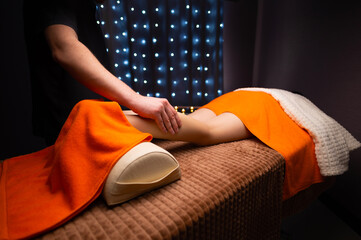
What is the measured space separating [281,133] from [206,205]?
0.62 meters

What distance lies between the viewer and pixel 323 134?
896 mm

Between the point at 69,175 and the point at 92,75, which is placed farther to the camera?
the point at 92,75

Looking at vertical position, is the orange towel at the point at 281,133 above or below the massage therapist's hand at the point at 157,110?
below

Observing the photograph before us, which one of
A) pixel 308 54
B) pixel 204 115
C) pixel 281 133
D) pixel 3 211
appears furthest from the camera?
pixel 308 54

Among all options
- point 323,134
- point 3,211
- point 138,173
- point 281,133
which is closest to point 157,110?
point 138,173

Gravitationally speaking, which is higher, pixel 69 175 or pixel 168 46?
pixel 168 46

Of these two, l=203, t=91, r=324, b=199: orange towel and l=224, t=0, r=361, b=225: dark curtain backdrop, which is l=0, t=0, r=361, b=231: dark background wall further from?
l=203, t=91, r=324, b=199: orange towel

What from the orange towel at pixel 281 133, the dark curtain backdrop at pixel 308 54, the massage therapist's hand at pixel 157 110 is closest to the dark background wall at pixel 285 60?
the dark curtain backdrop at pixel 308 54

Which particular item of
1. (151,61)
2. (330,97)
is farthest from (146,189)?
(151,61)

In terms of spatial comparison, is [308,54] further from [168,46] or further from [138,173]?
[138,173]

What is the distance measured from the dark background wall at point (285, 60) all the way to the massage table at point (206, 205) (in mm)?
865

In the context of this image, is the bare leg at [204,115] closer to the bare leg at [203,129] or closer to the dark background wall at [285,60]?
the bare leg at [203,129]

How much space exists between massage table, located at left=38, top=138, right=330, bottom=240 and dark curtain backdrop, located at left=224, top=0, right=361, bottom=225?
0.81 m

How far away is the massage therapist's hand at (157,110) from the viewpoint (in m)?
0.63
